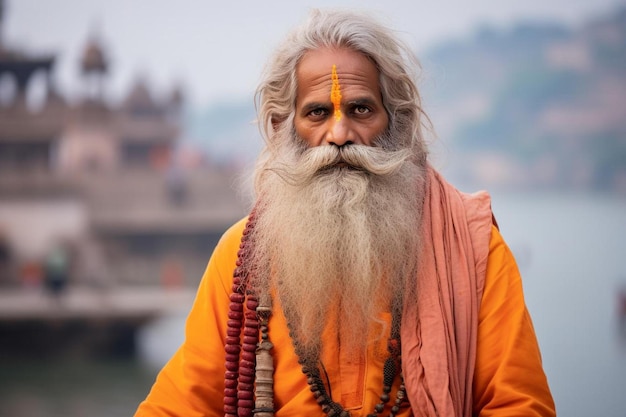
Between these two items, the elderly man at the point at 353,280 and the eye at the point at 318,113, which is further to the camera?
the eye at the point at 318,113

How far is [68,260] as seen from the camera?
19.5 metres

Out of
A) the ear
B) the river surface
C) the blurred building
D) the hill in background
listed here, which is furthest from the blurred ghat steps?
the ear

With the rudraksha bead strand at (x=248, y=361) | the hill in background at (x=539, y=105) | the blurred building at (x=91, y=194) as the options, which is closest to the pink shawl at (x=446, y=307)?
the rudraksha bead strand at (x=248, y=361)

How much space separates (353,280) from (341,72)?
0.51 meters

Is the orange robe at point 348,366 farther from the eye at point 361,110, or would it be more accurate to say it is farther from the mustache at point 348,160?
the eye at point 361,110

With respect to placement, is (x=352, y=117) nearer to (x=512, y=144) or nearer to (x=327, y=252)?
(x=327, y=252)

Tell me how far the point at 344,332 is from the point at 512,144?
1781cm

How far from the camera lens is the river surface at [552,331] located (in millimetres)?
13078

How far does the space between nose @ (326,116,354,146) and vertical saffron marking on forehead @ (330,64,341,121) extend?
0.7 inches

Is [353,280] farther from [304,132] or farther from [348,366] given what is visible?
[304,132]

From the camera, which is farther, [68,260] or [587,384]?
[68,260]

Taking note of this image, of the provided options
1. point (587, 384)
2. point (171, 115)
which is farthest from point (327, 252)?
point (171, 115)

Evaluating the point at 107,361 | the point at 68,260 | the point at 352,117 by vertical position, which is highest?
the point at 352,117

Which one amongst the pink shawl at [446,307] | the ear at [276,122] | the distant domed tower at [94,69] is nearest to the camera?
the pink shawl at [446,307]
